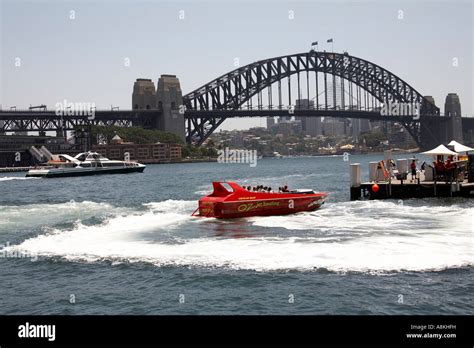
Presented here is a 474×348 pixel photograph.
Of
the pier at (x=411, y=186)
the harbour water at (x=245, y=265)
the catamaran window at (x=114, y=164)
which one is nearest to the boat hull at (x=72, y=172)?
the catamaran window at (x=114, y=164)

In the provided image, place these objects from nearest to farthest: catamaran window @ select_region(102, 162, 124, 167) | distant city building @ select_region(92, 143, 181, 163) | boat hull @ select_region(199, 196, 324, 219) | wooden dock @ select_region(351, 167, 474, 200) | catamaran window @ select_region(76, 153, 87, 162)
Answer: boat hull @ select_region(199, 196, 324, 219) → wooden dock @ select_region(351, 167, 474, 200) → catamaran window @ select_region(102, 162, 124, 167) → catamaran window @ select_region(76, 153, 87, 162) → distant city building @ select_region(92, 143, 181, 163)

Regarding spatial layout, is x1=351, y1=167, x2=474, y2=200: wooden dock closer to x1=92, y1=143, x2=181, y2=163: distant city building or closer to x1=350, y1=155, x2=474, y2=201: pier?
x1=350, y1=155, x2=474, y2=201: pier

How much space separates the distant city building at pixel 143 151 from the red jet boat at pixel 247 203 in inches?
4503

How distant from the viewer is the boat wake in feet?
47.2

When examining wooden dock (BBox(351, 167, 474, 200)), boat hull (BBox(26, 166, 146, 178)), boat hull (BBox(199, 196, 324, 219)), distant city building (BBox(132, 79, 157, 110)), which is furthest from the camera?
distant city building (BBox(132, 79, 157, 110))

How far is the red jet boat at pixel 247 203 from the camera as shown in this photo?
80.1 ft

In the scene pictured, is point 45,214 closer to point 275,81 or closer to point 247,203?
point 247,203

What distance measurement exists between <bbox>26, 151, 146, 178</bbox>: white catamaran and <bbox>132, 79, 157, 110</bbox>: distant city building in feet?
219

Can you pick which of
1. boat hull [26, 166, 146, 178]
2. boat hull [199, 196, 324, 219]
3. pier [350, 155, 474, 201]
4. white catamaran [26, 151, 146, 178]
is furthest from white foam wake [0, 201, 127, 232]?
white catamaran [26, 151, 146, 178]

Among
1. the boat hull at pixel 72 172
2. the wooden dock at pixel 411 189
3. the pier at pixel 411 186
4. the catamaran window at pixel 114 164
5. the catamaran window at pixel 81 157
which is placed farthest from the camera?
the catamaran window at pixel 81 157

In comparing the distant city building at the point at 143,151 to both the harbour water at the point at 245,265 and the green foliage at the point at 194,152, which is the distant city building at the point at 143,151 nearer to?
the green foliage at the point at 194,152

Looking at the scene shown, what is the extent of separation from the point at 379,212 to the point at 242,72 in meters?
137

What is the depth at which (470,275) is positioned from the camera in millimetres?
12562
